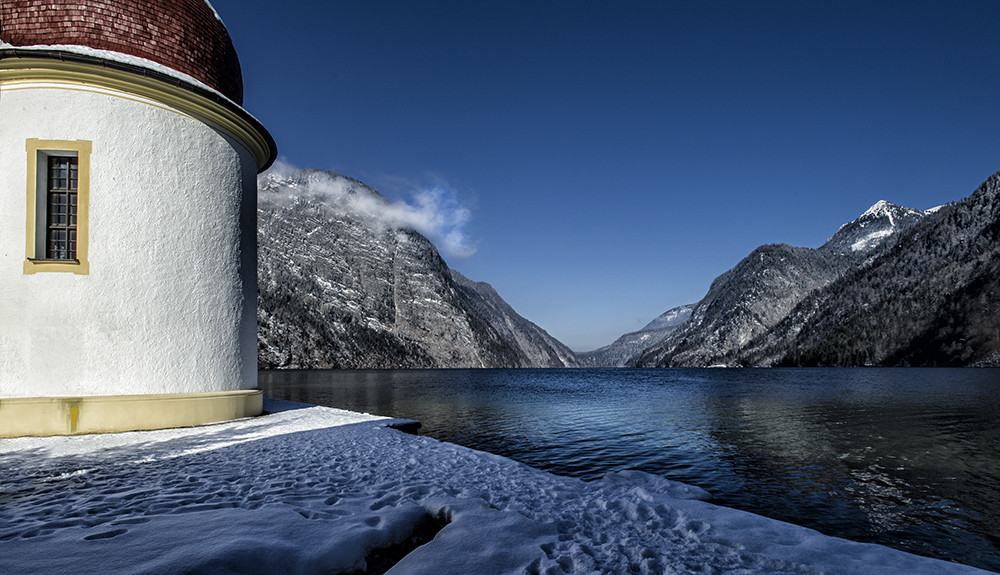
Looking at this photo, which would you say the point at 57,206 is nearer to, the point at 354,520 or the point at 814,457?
the point at 354,520

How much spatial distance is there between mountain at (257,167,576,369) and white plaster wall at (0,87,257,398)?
12241 cm

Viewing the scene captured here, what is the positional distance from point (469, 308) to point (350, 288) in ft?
158

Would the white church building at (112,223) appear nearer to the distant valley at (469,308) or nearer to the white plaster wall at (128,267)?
the white plaster wall at (128,267)

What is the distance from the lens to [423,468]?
23.9ft

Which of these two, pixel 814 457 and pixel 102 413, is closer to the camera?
pixel 102 413

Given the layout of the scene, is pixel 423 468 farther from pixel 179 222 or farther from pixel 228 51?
pixel 228 51

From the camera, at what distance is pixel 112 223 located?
10281mm

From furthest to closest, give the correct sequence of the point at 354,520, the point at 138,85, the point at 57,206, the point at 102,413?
the point at 138,85, the point at 57,206, the point at 102,413, the point at 354,520

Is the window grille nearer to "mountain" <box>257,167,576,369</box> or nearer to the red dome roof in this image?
the red dome roof

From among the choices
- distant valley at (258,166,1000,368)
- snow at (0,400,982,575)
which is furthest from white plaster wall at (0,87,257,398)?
distant valley at (258,166,1000,368)

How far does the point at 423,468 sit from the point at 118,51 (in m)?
10.9

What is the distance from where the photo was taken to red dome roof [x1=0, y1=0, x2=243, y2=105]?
33.8ft

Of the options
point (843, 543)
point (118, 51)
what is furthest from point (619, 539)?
point (118, 51)

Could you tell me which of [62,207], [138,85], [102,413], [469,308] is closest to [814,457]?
[102,413]
